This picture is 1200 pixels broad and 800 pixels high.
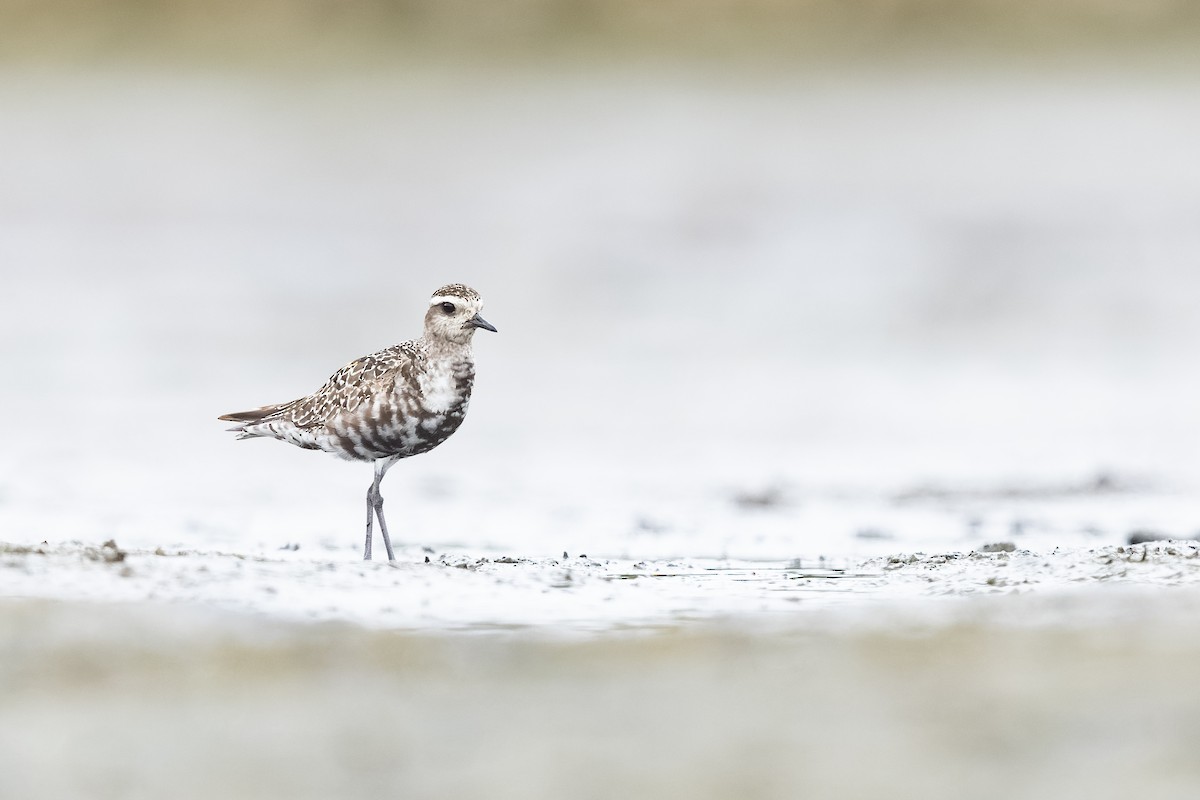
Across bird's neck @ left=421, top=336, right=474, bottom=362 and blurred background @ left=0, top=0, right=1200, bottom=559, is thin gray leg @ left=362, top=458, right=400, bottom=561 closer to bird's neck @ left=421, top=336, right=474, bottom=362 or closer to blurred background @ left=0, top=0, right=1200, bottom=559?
blurred background @ left=0, top=0, right=1200, bottom=559

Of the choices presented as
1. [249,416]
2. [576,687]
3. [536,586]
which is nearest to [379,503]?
[249,416]

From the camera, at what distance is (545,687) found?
466cm

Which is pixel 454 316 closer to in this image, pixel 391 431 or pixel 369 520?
pixel 391 431

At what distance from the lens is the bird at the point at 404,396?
7949 millimetres

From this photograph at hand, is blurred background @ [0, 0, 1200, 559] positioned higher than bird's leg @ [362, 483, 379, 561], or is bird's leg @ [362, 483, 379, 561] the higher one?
blurred background @ [0, 0, 1200, 559]

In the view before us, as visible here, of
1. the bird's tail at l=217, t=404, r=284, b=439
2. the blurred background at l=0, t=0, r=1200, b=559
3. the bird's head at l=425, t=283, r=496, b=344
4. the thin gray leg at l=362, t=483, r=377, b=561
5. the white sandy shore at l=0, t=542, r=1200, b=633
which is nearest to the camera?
the white sandy shore at l=0, t=542, r=1200, b=633

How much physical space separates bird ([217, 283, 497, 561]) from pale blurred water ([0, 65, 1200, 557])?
54 centimetres

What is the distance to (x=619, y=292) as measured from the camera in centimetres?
1742

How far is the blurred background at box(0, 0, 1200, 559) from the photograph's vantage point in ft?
33.3

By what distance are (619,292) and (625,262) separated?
2.68 ft

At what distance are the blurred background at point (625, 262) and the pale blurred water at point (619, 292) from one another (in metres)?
0.05

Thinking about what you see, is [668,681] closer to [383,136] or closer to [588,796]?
[588,796]

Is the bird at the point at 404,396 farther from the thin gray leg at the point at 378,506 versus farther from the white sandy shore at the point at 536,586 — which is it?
the white sandy shore at the point at 536,586

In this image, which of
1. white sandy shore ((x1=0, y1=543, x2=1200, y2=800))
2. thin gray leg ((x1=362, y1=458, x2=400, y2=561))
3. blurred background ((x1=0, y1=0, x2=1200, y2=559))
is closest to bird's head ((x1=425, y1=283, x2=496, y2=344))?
thin gray leg ((x1=362, y1=458, x2=400, y2=561))
